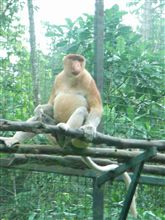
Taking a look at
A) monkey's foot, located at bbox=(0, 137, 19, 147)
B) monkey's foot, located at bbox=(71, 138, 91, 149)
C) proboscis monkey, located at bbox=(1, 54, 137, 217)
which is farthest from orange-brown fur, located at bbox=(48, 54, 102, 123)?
monkey's foot, located at bbox=(0, 137, 19, 147)

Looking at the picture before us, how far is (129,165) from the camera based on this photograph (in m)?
3.39

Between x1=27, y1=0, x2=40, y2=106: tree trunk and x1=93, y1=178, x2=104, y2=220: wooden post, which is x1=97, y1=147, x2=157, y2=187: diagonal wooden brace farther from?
x1=27, y1=0, x2=40, y2=106: tree trunk

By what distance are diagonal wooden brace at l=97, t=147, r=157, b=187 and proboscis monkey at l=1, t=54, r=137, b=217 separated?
0.42 ft

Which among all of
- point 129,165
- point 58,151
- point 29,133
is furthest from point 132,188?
point 29,133

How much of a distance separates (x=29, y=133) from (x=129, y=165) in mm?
766

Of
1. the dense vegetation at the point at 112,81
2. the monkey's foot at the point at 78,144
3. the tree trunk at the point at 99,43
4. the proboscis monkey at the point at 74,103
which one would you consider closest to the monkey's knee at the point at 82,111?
the proboscis monkey at the point at 74,103

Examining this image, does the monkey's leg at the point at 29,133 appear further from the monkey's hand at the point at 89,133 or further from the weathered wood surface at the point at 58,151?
the monkey's hand at the point at 89,133

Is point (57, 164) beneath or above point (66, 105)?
beneath

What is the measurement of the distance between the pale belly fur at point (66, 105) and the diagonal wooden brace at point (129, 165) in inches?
21.2

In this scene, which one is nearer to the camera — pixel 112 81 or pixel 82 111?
pixel 82 111

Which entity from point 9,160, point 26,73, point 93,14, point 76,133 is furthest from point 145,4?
point 76,133

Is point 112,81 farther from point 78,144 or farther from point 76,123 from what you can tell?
point 78,144

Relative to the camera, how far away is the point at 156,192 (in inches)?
191

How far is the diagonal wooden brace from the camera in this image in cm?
309
